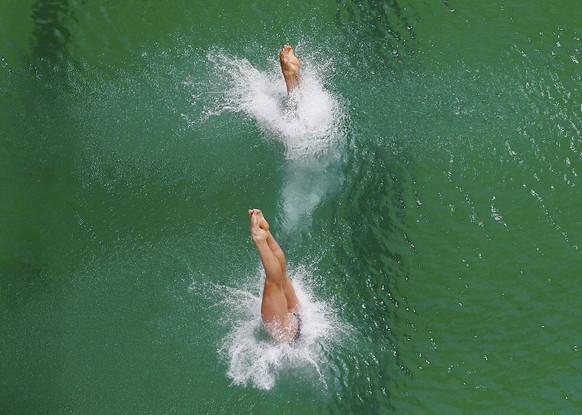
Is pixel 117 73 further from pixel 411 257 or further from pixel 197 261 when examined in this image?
pixel 411 257

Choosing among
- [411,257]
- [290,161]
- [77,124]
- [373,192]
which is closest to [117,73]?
[77,124]

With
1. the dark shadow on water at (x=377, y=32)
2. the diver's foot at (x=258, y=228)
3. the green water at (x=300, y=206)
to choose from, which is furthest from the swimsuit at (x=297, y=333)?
the dark shadow on water at (x=377, y=32)

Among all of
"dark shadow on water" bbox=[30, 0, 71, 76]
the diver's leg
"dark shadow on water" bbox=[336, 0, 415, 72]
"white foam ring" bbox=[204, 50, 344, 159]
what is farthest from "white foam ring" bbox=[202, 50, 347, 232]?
"dark shadow on water" bbox=[30, 0, 71, 76]

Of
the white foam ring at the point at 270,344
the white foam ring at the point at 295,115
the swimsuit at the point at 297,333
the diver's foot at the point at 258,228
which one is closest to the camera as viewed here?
the diver's foot at the point at 258,228

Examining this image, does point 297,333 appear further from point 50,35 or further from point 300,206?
point 50,35

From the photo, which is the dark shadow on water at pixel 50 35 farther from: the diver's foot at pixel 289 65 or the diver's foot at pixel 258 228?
the diver's foot at pixel 258 228

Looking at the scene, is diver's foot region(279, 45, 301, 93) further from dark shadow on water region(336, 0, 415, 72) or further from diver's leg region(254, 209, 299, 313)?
diver's leg region(254, 209, 299, 313)

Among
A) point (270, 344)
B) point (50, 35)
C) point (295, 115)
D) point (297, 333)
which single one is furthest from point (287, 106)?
point (50, 35)
